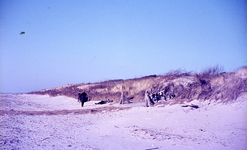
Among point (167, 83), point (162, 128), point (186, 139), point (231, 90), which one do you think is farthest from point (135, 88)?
point (186, 139)

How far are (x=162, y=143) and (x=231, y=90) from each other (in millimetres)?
5894

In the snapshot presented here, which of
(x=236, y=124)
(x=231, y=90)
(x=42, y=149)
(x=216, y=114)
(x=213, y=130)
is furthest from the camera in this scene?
(x=231, y=90)

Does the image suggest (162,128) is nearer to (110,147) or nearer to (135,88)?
(110,147)

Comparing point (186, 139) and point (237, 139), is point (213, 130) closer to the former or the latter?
point (237, 139)

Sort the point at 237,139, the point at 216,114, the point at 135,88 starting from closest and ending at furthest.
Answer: the point at 237,139 → the point at 216,114 → the point at 135,88

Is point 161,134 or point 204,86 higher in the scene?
point 204,86

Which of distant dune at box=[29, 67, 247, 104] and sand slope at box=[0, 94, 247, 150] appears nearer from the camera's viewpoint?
sand slope at box=[0, 94, 247, 150]

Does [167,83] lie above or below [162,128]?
above

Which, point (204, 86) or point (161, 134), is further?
point (204, 86)

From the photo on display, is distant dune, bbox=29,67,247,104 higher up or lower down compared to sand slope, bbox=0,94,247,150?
higher up

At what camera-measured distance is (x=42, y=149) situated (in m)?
5.07

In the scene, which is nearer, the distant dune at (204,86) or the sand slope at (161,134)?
the sand slope at (161,134)

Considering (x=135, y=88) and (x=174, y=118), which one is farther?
(x=135, y=88)

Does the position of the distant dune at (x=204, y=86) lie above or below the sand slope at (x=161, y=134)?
above
